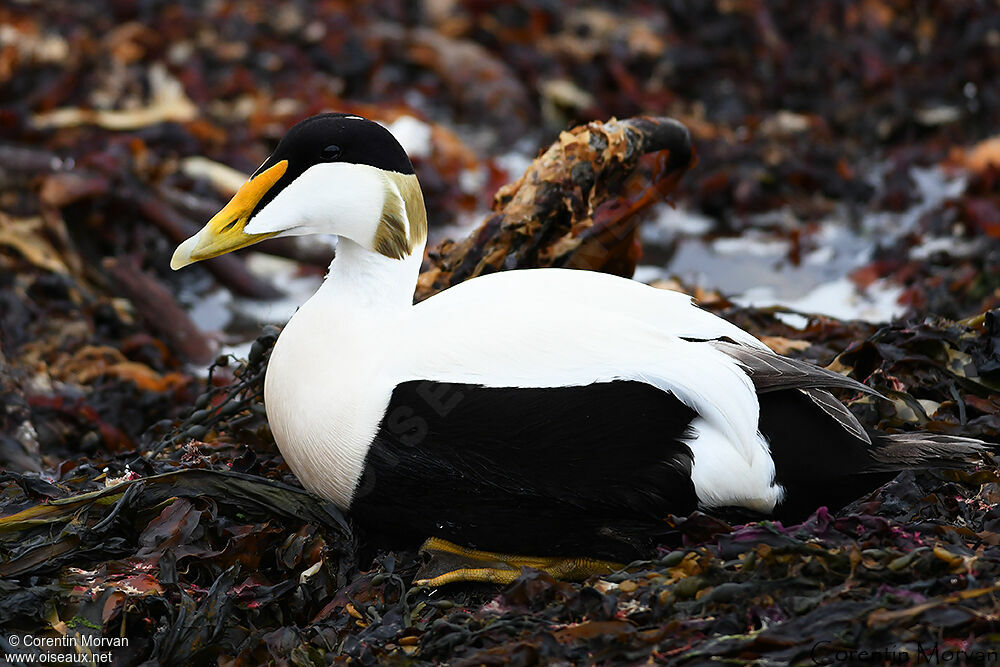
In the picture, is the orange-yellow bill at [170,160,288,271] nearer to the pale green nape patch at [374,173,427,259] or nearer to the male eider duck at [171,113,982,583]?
the male eider duck at [171,113,982,583]

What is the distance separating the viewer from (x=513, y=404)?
246 centimetres

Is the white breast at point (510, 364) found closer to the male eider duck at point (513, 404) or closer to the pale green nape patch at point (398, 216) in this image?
the male eider duck at point (513, 404)

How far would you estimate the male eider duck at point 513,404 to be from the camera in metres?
2.47

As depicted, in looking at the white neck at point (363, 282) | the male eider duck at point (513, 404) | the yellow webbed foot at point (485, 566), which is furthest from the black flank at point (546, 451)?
the white neck at point (363, 282)

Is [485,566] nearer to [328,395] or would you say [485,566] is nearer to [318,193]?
[328,395]

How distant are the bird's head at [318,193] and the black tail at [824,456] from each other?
38.2 inches

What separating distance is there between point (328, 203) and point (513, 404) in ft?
2.06

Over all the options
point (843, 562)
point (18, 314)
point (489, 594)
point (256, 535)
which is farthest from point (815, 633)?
point (18, 314)

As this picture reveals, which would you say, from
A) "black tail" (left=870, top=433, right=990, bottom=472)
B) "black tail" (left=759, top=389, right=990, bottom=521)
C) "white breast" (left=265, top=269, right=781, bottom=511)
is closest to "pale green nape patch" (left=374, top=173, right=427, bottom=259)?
"white breast" (left=265, top=269, right=781, bottom=511)

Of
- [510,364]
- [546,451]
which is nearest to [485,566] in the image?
[546,451]

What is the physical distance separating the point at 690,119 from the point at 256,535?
174 inches

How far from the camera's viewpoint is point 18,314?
4465 millimetres

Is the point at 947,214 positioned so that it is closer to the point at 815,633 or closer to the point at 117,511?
the point at 815,633

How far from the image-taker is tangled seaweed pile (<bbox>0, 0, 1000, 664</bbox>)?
225 centimetres
